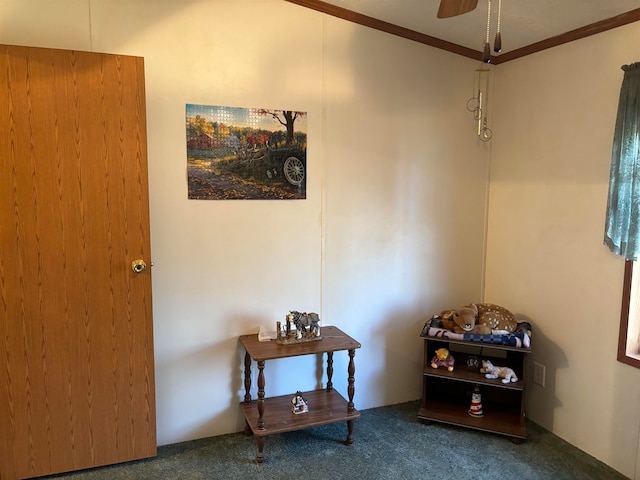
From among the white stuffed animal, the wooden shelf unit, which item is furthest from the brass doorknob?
the white stuffed animal

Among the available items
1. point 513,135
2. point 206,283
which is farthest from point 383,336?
point 513,135

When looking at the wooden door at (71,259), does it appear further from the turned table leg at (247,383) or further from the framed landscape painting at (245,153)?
the turned table leg at (247,383)

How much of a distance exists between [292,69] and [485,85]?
53.6 inches

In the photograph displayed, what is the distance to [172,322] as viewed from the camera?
8.10ft

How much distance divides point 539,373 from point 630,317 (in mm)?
691

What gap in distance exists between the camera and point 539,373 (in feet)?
9.04

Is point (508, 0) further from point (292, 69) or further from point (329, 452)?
point (329, 452)

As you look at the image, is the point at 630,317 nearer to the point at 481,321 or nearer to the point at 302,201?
the point at 481,321

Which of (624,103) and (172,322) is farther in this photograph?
(172,322)

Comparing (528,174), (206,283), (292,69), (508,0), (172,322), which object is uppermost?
(508,0)

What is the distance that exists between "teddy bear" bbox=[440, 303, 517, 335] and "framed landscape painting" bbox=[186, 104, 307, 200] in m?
1.17

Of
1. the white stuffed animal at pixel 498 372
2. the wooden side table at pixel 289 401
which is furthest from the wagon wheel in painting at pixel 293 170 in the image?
the white stuffed animal at pixel 498 372

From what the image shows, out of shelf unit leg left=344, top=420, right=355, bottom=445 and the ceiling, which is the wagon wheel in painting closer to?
the ceiling

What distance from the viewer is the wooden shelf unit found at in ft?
8.44
